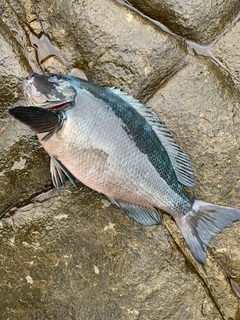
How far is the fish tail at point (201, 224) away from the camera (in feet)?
11.3

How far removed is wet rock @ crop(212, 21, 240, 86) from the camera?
12.1ft

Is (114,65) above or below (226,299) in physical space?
above

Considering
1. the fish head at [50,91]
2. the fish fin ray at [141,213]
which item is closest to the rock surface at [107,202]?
the fish fin ray at [141,213]

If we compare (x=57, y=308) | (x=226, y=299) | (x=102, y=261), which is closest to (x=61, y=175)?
(x=102, y=261)

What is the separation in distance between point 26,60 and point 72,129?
843mm

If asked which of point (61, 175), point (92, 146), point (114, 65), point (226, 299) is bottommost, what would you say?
point (226, 299)

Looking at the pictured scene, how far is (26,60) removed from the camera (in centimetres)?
364

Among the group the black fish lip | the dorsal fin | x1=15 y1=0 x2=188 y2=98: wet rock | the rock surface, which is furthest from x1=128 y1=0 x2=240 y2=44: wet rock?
the black fish lip

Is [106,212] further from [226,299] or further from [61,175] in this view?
[226,299]

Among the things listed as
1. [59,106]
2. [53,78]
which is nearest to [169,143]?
[59,106]

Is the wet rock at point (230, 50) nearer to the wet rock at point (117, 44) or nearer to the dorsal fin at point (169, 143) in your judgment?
the wet rock at point (117, 44)

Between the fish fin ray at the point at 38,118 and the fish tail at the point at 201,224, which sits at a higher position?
the fish fin ray at the point at 38,118

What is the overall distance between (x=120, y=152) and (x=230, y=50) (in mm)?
1342

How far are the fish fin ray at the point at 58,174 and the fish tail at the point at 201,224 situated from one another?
36.0 inches
